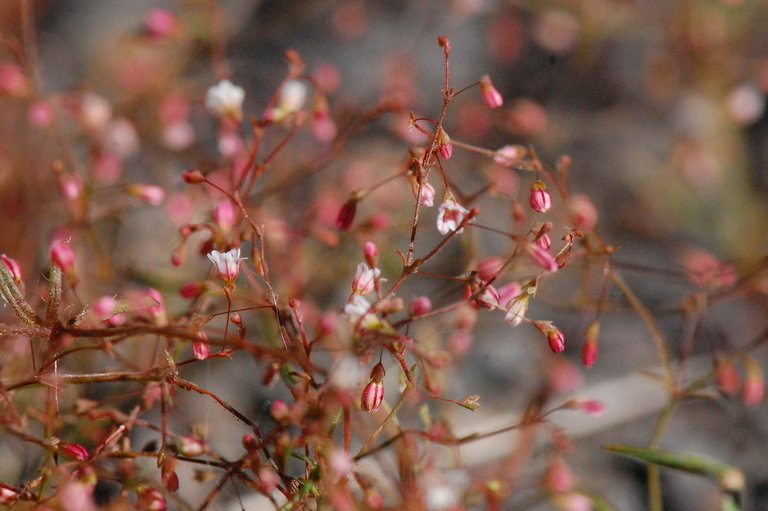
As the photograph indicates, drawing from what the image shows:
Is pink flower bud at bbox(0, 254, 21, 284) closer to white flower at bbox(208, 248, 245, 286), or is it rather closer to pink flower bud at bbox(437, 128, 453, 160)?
white flower at bbox(208, 248, 245, 286)

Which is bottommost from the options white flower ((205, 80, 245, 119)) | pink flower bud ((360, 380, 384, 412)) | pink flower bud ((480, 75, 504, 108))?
pink flower bud ((360, 380, 384, 412))

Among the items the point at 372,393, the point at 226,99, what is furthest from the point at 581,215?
the point at 226,99

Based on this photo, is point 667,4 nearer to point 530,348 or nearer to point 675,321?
point 675,321

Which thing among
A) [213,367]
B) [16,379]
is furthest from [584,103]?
[16,379]

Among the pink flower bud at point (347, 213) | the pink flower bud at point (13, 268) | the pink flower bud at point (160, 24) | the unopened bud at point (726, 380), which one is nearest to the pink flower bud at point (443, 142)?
the pink flower bud at point (347, 213)

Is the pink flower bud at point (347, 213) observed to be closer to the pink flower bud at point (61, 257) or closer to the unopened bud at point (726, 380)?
the pink flower bud at point (61, 257)

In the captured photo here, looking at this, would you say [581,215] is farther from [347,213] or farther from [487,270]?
[347,213]

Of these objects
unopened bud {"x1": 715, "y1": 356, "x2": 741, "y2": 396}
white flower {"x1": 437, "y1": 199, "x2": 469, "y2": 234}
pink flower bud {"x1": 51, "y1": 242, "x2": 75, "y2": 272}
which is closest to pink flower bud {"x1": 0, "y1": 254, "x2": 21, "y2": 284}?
pink flower bud {"x1": 51, "y1": 242, "x2": 75, "y2": 272}
